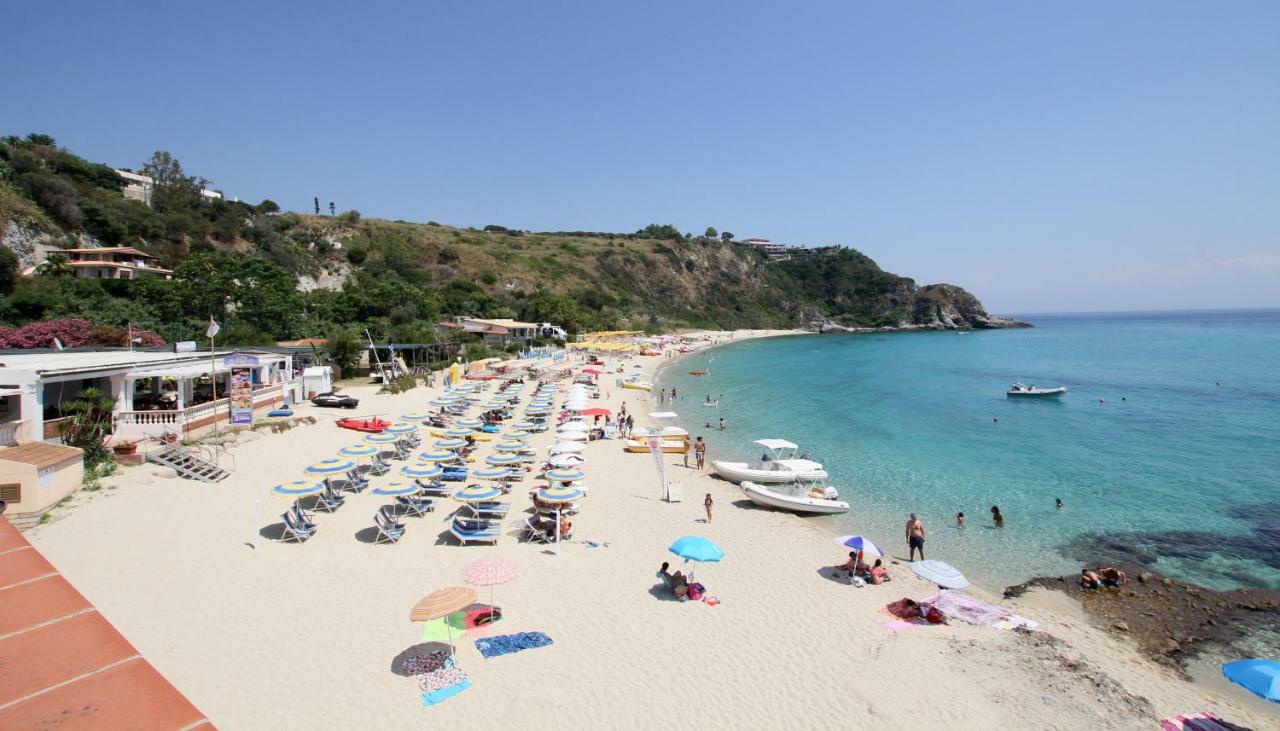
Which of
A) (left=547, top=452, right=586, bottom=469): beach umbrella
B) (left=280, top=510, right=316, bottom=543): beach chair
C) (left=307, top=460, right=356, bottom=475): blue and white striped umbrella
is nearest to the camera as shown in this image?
(left=280, top=510, right=316, bottom=543): beach chair

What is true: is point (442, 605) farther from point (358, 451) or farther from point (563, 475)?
point (358, 451)

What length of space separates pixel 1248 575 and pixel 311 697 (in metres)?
19.9

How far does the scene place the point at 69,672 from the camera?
7.91ft

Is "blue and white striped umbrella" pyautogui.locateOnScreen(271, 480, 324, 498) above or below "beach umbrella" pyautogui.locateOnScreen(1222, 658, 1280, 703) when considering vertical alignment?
above

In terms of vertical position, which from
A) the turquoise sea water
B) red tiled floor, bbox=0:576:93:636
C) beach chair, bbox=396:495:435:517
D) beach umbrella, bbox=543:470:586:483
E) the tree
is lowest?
the turquoise sea water

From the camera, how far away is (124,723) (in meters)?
2.05

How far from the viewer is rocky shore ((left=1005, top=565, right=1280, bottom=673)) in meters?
11.1

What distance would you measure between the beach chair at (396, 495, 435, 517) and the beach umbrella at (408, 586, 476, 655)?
6.28 meters

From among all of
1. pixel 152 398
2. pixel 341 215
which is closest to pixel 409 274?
pixel 341 215

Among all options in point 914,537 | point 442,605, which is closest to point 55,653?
point 442,605

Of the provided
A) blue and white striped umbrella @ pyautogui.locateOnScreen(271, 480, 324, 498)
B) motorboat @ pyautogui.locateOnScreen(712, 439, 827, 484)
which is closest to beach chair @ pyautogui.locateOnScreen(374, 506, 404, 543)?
blue and white striped umbrella @ pyautogui.locateOnScreen(271, 480, 324, 498)

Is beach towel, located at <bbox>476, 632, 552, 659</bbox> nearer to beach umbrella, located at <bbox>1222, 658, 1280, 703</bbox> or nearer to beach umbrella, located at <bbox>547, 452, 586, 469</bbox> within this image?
beach umbrella, located at <bbox>547, 452, 586, 469</bbox>

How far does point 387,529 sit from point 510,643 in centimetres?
538

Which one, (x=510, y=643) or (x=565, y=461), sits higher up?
(x=565, y=461)
